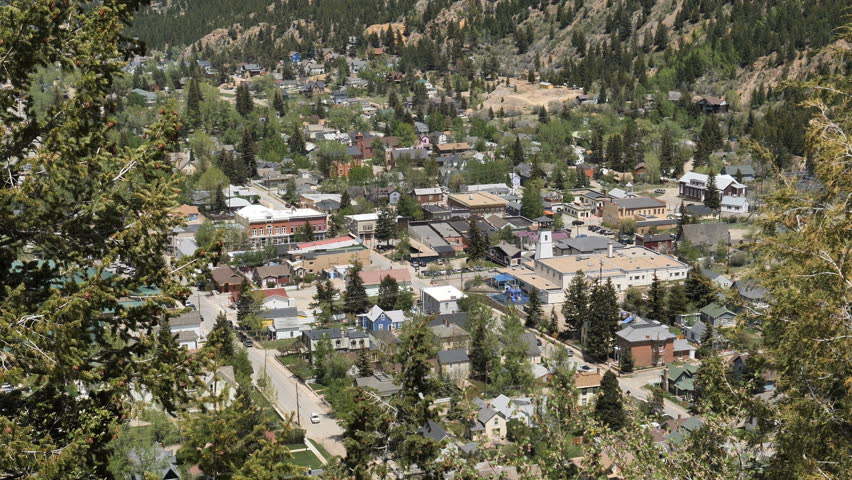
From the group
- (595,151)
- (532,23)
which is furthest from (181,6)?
(595,151)

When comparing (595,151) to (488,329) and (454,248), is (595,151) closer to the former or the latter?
(454,248)

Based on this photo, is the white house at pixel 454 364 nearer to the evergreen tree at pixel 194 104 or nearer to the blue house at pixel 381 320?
the blue house at pixel 381 320

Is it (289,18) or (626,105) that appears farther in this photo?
(289,18)

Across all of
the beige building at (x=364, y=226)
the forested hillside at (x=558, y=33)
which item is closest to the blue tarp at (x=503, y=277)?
the beige building at (x=364, y=226)

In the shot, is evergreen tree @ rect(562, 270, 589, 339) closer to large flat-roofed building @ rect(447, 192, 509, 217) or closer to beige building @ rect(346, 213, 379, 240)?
beige building @ rect(346, 213, 379, 240)

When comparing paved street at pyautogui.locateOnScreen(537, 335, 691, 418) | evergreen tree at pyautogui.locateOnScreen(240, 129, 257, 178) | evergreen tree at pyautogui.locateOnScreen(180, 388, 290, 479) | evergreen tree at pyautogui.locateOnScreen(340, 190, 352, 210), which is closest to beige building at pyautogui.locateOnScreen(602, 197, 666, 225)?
evergreen tree at pyautogui.locateOnScreen(340, 190, 352, 210)

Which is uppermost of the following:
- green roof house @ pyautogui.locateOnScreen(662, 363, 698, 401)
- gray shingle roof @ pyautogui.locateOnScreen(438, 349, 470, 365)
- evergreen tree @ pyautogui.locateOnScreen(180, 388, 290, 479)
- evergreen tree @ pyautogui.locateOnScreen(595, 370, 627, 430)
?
evergreen tree @ pyautogui.locateOnScreen(180, 388, 290, 479)

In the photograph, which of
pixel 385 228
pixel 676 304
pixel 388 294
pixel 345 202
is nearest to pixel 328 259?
pixel 385 228
